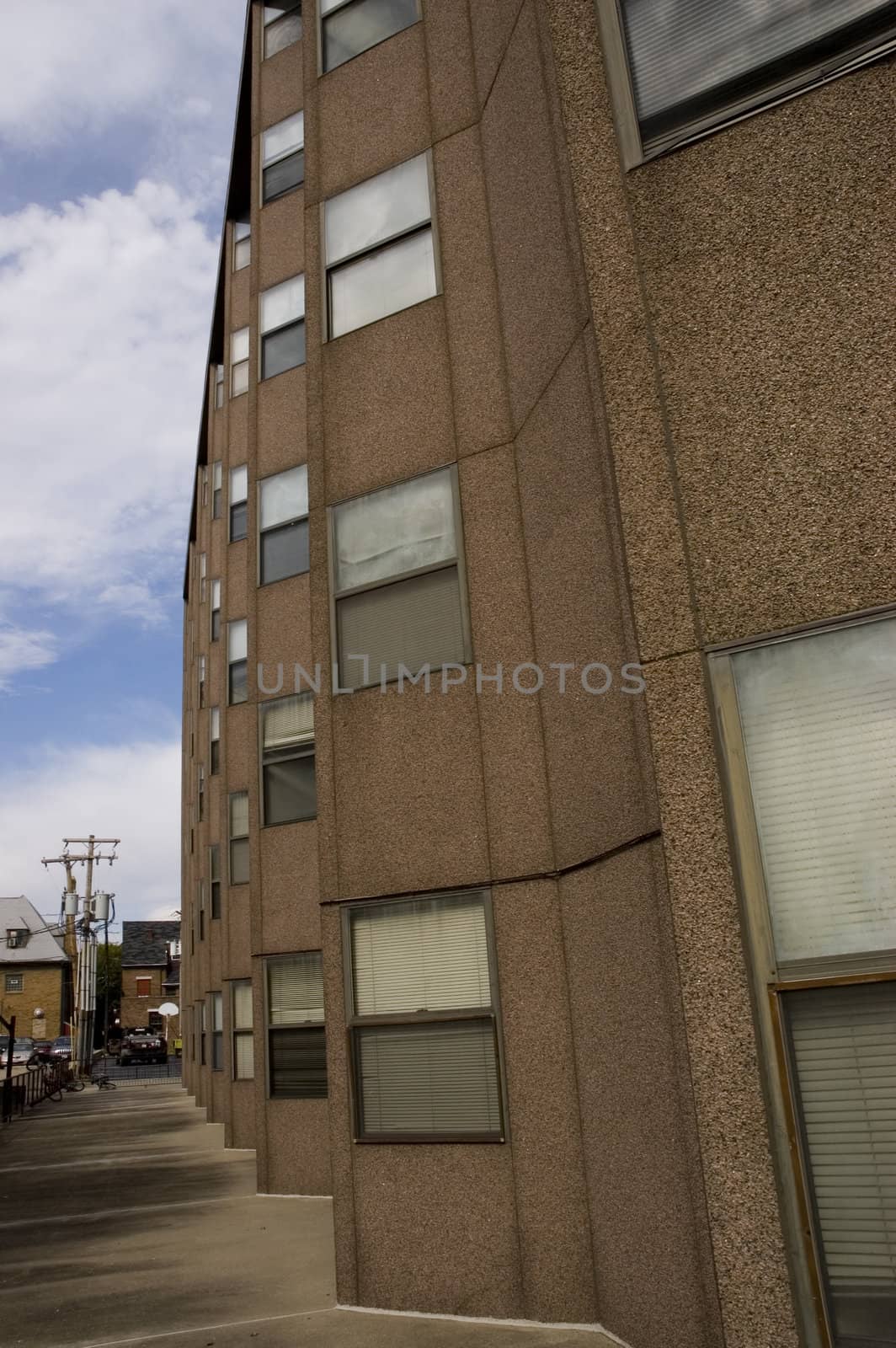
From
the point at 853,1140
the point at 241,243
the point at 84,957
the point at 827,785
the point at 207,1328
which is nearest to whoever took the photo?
the point at 853,1140

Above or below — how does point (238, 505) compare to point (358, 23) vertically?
above

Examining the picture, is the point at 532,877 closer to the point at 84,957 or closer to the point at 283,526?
the point at 283,526

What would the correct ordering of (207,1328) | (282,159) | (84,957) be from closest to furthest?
(207,1328) → (282,159) → (84,957)

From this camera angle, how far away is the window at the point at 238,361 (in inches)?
819

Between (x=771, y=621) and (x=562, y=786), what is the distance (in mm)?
1969

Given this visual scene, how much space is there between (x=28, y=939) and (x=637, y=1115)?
82.4 meters

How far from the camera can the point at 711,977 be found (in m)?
4.86

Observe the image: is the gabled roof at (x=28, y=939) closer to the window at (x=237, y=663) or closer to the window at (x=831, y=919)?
the window at (x=237, y=663)

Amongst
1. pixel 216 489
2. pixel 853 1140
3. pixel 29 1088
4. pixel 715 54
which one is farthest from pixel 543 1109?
pixel 29 1088

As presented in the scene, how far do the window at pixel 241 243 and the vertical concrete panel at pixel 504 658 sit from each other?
52.3 feet

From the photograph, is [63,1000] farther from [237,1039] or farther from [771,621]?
[771,621]

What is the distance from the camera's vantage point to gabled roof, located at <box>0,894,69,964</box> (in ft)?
257

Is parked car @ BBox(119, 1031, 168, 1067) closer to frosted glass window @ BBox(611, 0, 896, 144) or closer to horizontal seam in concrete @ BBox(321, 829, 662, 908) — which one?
horizontal seam in concrete @ BBox(321, 829, 662, 908)

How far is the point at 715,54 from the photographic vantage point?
228 inches
